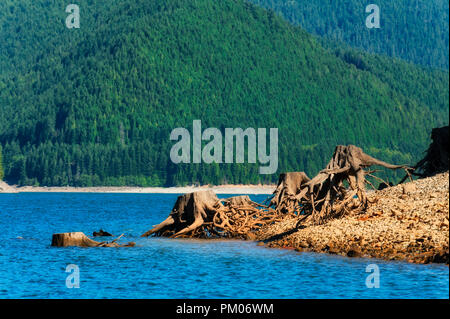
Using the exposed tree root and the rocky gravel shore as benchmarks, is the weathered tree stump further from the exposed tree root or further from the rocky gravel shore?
the rocky gravel shore

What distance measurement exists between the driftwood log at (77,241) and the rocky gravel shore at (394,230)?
9.94 m

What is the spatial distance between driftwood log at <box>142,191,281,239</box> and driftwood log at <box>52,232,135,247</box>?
14.4 ft

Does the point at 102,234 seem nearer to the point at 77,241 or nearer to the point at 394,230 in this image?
the point at 77,241

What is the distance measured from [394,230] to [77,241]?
21628 mm

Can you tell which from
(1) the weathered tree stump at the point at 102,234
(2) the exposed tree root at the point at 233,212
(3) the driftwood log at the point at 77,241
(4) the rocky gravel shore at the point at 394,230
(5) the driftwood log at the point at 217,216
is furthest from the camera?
(1) the weathered tree stump at the point at 102,234

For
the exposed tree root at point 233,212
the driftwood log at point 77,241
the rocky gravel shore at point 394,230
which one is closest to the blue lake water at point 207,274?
the rocky gravel shore at point 394,230

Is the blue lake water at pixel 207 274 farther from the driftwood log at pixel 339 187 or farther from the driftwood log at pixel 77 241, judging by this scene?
the driftwood log at pixel 339 187

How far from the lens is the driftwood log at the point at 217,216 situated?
49.9 m

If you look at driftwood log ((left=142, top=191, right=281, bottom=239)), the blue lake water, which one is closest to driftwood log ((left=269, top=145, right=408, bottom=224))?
the blue lake water

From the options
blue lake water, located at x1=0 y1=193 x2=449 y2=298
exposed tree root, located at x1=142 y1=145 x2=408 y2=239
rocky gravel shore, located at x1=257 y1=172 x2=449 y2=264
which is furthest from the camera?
exposed tree root, located at x1=142 y1=145 x2=408 y2=239

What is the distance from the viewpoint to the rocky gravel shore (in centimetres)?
3488
